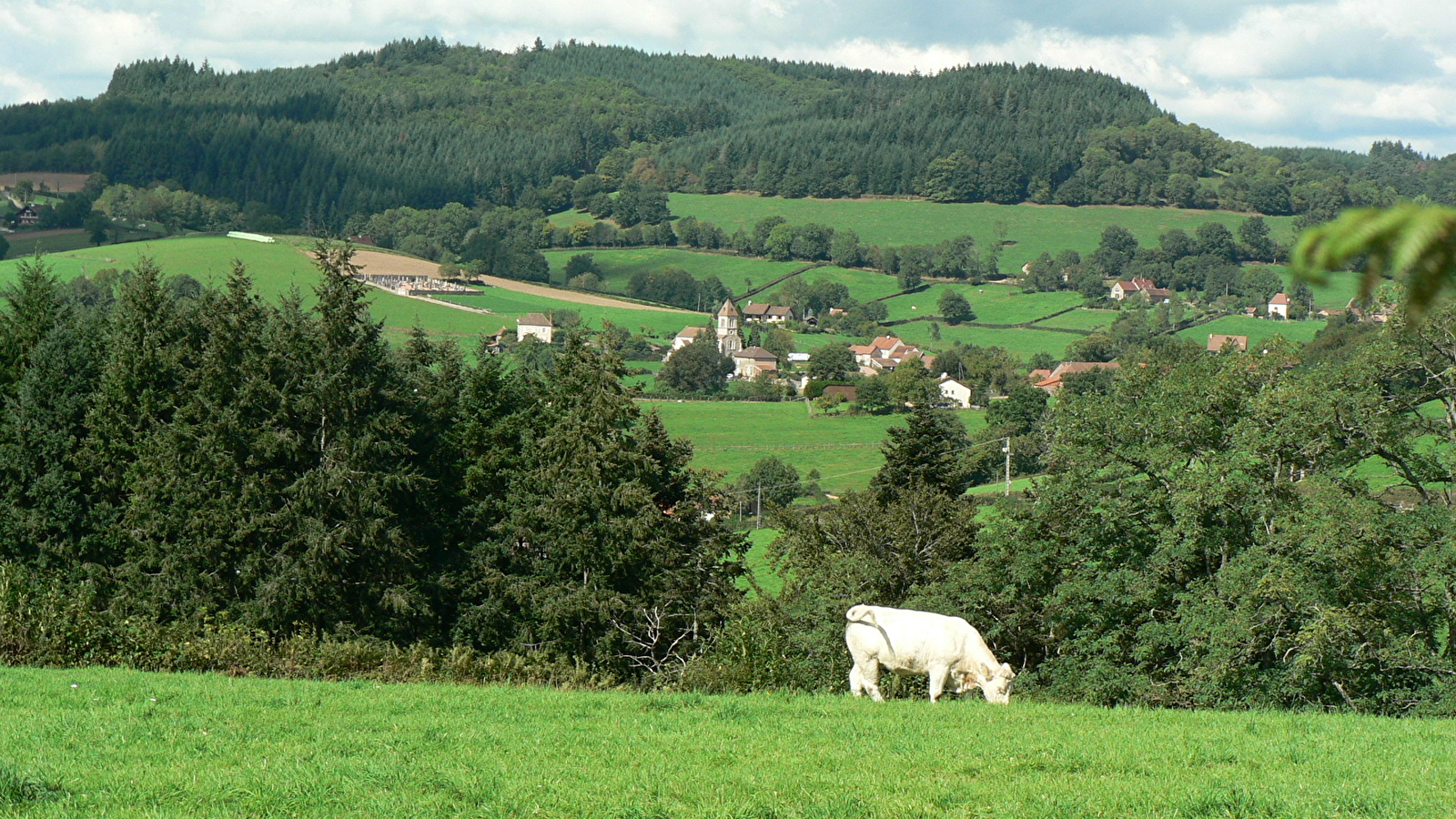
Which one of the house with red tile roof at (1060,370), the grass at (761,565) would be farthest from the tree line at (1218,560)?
the house with red tile roof at (1060,370)

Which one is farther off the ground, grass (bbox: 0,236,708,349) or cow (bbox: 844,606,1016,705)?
grass (bbox: 0,236,708,349)

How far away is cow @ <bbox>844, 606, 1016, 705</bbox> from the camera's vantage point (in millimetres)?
16766

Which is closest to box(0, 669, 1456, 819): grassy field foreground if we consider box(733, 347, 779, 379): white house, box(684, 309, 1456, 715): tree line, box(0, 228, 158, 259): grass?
box(684, 309, 1456, 715): tree line

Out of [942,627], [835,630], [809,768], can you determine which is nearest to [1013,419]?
[835,630]

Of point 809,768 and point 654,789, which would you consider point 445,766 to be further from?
point 809,768

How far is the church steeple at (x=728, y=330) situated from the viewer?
153m

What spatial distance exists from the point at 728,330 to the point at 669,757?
156905 mm

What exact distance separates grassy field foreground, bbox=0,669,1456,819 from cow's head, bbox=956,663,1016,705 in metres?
2.38

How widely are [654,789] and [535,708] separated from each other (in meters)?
4.45

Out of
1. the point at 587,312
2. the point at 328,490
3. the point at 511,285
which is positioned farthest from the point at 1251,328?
the point at 328,490

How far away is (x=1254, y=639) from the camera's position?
19969 mm

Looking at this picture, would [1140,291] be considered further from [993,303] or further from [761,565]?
[761,565]

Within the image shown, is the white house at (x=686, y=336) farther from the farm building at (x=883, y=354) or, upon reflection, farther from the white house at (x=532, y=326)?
the farm building at (x=883, y=354)

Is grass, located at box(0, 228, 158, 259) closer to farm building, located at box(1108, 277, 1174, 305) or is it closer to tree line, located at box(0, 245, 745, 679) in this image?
farm building, located at box(1108, 277, 1174, 305)
